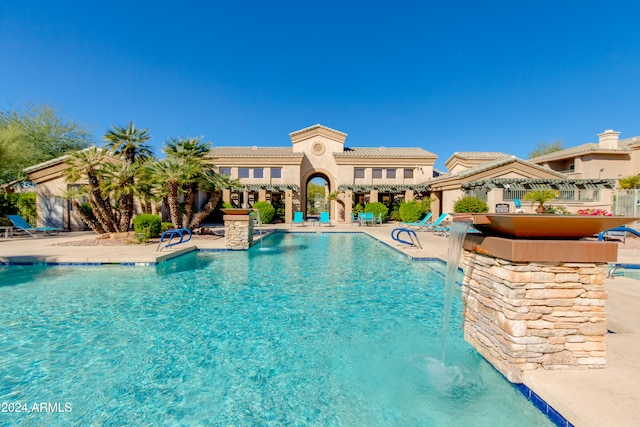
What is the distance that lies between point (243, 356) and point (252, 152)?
2459 cm

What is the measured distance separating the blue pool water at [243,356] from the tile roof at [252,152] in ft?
65.2

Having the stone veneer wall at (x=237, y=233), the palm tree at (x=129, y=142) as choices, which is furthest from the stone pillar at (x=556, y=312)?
the palm tree at (x=129, y=142)

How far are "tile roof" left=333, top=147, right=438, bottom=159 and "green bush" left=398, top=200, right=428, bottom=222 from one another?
17.2 feet

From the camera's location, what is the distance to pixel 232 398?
2766 millimetres

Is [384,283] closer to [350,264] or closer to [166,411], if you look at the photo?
[350,264]

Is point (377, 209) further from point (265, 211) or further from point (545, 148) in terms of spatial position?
point (545, 148)

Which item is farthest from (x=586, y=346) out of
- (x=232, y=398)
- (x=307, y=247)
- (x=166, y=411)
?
(x=307, y=247)

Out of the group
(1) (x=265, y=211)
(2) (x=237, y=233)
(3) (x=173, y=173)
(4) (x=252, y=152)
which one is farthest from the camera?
(4) (x=252, y=152)

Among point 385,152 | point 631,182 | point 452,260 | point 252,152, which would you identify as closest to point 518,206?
point 631,182

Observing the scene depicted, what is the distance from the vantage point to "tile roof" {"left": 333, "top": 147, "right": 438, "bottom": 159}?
26.0m

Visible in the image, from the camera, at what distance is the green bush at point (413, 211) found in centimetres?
2272

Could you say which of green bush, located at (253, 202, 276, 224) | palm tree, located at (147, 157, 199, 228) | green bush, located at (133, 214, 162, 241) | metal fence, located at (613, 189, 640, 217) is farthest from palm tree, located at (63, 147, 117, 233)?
metal fence, located at (613, 189, 640, 217)

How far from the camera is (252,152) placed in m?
26.5

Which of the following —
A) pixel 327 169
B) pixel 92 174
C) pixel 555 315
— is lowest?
pixel 555 315
